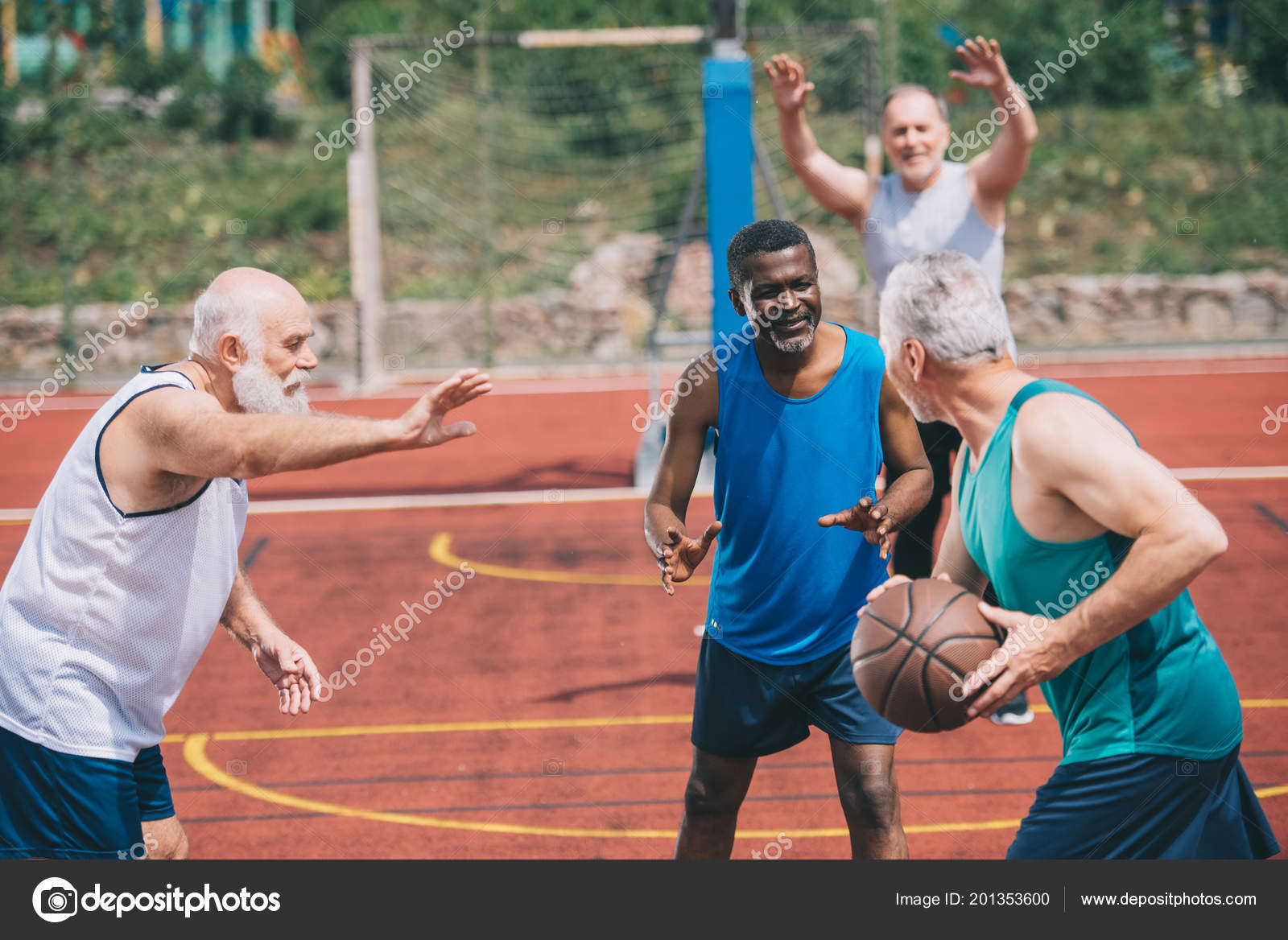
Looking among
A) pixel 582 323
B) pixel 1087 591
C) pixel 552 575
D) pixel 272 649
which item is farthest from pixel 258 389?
pixel 582 323

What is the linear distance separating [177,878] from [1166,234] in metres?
20.1

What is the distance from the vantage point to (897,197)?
571 cm

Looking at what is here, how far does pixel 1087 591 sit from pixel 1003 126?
3144 millimetres

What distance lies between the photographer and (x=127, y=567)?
2.96 metres

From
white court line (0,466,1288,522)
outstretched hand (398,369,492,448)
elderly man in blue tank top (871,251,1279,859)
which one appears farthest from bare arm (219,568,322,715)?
white court line (0,466,1288,522)

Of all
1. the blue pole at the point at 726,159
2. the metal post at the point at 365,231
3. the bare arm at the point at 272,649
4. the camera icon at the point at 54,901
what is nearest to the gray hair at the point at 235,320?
the bare arm at the point at 272,649

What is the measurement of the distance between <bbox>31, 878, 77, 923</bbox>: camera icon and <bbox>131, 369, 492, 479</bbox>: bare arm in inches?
38.3

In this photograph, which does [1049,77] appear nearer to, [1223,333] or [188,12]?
[1223,333]

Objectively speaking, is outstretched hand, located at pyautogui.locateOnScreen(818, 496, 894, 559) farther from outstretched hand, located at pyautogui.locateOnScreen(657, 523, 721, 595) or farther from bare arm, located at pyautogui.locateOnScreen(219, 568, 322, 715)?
bare arm, located at pyautogui.locateOnScreen(219, 568, 322, 715)

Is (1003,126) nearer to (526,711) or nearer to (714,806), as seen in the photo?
(714,806)

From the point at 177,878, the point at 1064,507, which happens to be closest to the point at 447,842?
the point at 177,878

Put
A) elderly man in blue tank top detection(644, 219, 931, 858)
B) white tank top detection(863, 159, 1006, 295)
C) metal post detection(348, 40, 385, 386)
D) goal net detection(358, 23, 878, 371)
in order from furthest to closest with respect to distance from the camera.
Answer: goal net detection(358, 23, 878, 371)
metal post detection(348, 40, 385, 386)
white tank top detection(863, 159, 1006, 295)
elderly man in blue tank top detection(644, 219, 931, 858)

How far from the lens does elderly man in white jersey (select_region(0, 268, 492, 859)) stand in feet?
9.43

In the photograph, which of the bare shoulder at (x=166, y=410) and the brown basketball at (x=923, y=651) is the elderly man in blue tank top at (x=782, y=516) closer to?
the brown basketball at (x=923, y=651)
